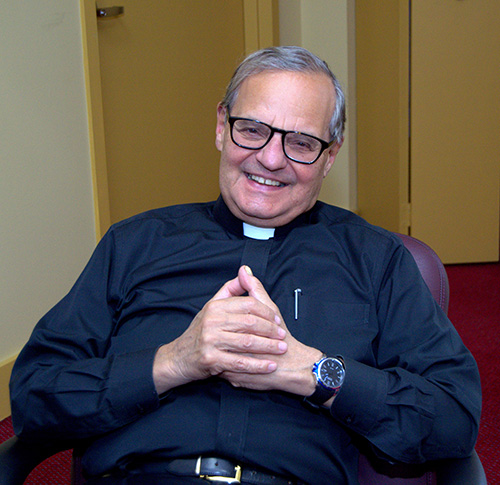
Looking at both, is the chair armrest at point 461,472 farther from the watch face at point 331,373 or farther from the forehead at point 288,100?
the forehead at point 288,100

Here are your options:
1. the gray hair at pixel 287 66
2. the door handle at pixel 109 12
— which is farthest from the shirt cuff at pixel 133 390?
the door handle at pixel 109 12

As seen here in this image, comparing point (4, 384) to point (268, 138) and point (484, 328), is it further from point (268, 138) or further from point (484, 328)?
point (484, 328)

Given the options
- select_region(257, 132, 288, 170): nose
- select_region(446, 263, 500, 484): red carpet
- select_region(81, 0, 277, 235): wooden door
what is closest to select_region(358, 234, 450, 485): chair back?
select_region(257, 132, 288, 170): nose

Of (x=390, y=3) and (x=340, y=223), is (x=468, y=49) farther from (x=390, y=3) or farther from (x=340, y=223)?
(x=340, y=223)

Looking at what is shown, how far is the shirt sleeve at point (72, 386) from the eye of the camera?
1065 millimetres

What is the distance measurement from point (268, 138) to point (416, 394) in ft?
2.04

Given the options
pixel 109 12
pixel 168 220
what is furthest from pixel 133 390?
pixel 109 12

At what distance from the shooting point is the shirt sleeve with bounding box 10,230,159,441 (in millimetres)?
1065

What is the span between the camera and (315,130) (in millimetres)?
1319

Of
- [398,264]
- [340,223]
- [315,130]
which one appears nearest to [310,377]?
[398,264]

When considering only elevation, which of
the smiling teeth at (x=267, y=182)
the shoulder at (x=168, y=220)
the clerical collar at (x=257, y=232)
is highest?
the smiling teeth at (x=267, y=182)

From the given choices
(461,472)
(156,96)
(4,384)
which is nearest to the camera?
(461,472)

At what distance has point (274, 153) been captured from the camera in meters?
1.29

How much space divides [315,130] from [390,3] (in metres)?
2.99
